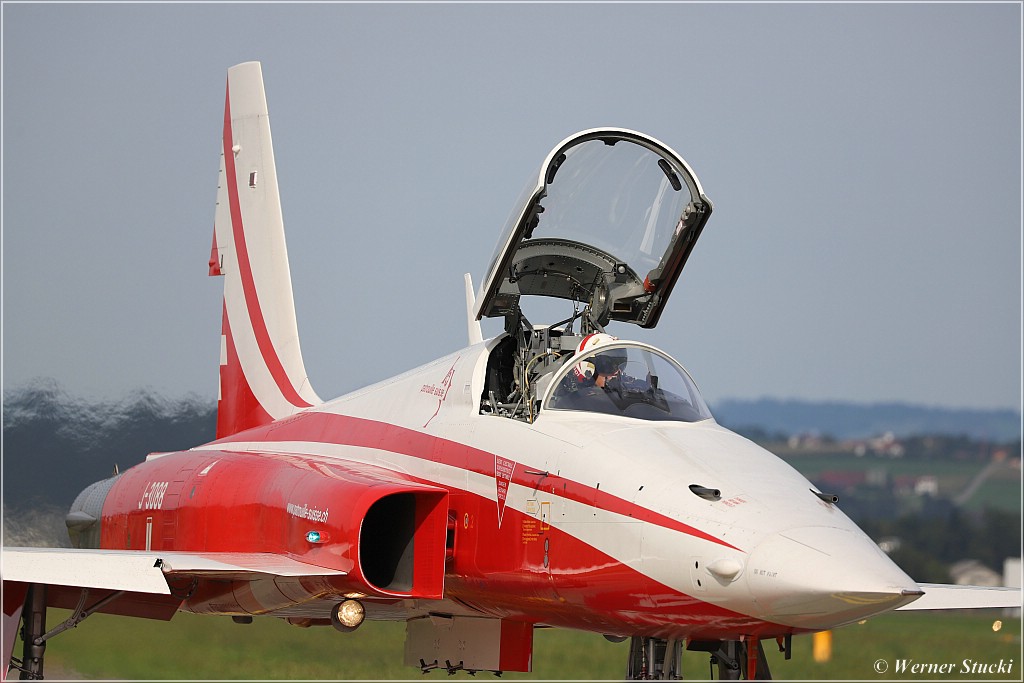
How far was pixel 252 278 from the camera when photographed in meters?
13.4

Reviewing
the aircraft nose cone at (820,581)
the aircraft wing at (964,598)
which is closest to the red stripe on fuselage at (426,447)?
the aircraft nose cone at (820,581)

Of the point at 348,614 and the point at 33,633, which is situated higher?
the point at 348,614

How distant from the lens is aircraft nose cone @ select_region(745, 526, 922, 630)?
5387mm

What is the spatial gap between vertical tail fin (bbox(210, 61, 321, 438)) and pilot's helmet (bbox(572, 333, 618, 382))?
5.25m

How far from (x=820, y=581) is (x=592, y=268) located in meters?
3.48

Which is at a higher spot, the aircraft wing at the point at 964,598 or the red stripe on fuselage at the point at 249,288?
the red stripe on fuselage at the point at 249,288

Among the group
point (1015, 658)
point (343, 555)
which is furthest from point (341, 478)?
point (1015, 658)

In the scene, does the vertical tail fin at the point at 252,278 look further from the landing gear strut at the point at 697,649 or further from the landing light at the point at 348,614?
the landing gear strut at the point at 697,649

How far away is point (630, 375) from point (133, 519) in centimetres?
438

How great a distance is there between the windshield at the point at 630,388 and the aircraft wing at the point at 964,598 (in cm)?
232

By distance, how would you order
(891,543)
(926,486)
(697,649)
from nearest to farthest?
(697,649), (891,543), (926,486)

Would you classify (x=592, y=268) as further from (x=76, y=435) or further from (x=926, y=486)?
(x=926, y=486)

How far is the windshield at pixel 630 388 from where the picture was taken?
23.4ft

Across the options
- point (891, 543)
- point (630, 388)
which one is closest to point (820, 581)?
point (630, 388)
